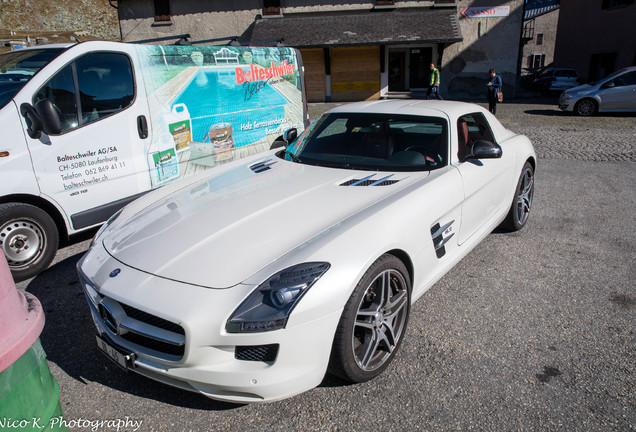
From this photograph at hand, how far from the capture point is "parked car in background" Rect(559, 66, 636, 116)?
45.1ft

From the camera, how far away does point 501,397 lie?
93.0 inches

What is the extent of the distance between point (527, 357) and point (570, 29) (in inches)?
1309

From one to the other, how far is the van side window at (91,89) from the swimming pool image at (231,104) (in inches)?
24.4

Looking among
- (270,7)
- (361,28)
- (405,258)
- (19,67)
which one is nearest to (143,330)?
(405,258)

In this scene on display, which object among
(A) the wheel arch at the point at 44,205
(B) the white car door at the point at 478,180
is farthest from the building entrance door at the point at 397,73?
(A) the wheel arch at the point at 44,205

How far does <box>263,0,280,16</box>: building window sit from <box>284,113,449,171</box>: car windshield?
858 inches

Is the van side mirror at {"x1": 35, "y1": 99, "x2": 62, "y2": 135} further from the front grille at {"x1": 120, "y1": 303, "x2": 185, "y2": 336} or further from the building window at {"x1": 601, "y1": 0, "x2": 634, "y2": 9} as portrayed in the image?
the building window at {"x1": 601, "y1": 0, "x2": 634, "y2": 9}

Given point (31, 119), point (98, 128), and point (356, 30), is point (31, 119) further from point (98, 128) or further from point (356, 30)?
point (356, 30)

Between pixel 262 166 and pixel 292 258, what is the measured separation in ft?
5.57

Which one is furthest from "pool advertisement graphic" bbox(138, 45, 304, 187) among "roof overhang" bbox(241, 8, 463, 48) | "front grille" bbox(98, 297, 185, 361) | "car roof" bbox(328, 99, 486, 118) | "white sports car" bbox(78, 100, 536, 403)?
"roof overhang" bbox(241, 8, 463, 48)

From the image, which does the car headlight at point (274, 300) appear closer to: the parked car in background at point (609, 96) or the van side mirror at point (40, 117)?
the van side mirror at point (40, 117)

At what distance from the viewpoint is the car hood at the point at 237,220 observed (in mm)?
2256

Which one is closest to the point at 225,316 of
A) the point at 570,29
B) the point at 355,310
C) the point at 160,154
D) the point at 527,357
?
the point at 355,310

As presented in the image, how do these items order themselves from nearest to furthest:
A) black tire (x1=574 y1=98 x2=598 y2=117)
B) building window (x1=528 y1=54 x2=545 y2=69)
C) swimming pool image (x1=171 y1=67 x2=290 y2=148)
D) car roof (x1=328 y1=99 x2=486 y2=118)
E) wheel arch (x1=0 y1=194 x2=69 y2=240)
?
car roof (x1=328 y1=99 x2=486 y2=118) → wheel arch (x1=0 y1=194 x2=69 y2=240) → swimming pool image (x1=171 y1=67 x2=290 y2=148) → black tire (x1=574 y1=98 x2=598 y2=117) → building window (x1=528 y1=54 x2=545 y2=69)
